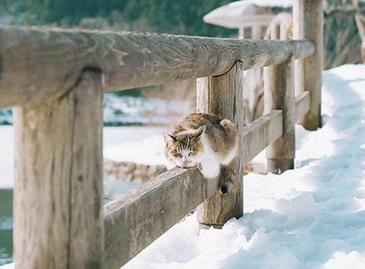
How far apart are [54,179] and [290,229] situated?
167 cm

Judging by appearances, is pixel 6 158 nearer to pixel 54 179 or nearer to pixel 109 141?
pixel 109 141

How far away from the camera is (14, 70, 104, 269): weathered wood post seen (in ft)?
5.01

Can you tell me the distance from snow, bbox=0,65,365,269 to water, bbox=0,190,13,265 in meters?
2.20

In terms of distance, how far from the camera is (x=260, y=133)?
3.96 m

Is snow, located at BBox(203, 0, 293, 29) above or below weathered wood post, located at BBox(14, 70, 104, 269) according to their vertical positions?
above

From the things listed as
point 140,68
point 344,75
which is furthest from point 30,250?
point 344,75

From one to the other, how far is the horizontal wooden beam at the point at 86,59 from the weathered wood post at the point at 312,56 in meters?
3.67

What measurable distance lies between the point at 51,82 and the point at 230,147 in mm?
1721

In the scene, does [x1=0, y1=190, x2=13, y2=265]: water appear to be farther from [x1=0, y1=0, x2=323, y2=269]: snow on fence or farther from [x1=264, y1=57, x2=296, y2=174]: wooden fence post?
[x1=0, y1=0, x2=323, y2=269]: snow on fence

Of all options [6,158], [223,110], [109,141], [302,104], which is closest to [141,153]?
[6,158]

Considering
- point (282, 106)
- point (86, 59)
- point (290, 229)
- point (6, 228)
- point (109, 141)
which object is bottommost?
point (109, 141)

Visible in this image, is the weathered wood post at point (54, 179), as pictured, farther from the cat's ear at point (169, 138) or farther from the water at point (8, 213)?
the water at point (8, 213)

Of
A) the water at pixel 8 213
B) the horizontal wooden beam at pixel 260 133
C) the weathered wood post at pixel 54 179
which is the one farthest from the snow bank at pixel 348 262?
the water at pixel 8 213

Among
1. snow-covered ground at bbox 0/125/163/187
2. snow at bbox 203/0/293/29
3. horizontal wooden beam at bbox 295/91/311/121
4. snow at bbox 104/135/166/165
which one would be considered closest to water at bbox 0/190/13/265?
snow-covered ground at bbox 0/125/163/187
